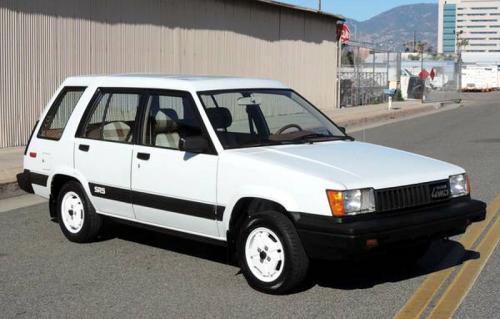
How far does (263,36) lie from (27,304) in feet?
68.7

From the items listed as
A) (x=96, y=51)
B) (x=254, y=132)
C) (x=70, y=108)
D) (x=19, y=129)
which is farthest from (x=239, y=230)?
(x=96, y=51)

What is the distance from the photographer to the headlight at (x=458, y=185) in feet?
19.0

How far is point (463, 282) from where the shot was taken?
5.75 m

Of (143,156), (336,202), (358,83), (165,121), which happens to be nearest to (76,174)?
(143,156)

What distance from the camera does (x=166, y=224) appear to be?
247 inches

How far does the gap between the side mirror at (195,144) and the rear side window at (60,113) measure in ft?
6.39

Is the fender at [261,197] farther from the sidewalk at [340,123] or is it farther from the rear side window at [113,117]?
the sidewalk at [340,123]

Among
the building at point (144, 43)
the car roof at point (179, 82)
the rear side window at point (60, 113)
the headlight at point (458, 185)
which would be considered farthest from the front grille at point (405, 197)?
the building at point (144, 43)

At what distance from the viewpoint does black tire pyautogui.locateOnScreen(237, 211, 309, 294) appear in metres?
5.25

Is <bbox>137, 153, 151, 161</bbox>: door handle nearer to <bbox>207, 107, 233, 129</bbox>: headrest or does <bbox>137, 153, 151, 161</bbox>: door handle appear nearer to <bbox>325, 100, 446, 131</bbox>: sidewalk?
<bbox>207, 107, 233, 129</bbox>: headrest

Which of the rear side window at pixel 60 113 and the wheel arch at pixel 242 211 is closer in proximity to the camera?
the wheel arch at pixel 242 211

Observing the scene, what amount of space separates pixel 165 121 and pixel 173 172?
0.59 m

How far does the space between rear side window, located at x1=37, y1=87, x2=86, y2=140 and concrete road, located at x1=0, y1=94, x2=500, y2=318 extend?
1.10 metres

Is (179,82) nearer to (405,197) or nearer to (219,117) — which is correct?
(219,117)
